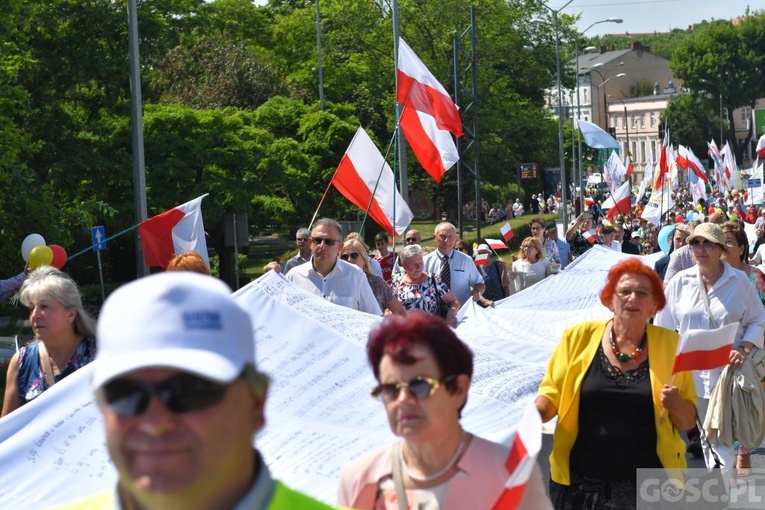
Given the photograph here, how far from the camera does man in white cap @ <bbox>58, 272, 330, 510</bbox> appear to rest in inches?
68.4

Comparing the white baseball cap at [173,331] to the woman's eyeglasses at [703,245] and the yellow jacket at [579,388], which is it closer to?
the yellow jacket at [579,388]

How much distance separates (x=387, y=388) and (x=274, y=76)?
166 ft

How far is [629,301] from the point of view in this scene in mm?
5234

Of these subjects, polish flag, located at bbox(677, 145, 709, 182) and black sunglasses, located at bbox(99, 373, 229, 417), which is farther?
polish flag, located at bbox(677, 145, 709, 182)

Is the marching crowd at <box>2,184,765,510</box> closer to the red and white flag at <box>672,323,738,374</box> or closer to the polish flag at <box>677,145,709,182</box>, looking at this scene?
the red and white flag at <box>672,323,738,374</box>

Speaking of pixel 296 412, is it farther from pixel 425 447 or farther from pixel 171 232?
pixel 171 232

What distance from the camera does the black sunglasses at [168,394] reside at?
5.74ft

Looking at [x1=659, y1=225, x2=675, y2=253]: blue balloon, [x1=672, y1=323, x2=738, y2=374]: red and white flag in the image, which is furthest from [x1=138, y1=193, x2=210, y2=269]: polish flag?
[x1=672, y1=323, x2=738, y2=374]: red and white flag

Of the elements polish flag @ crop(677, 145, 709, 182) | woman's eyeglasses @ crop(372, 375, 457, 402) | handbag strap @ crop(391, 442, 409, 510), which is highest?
woman's eyeglasses @ crop(372, 375, 457, 402)

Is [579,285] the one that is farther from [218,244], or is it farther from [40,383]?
[218,244]

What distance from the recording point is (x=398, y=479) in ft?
10.6

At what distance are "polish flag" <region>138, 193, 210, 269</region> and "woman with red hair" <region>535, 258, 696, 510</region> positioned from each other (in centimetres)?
686

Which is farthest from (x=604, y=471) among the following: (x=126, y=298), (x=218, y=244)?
(x=218, y=244)


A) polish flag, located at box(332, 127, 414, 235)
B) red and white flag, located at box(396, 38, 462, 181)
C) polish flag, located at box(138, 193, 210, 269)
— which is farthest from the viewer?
red and white flag, located at box(396, 38, 462, 181)
